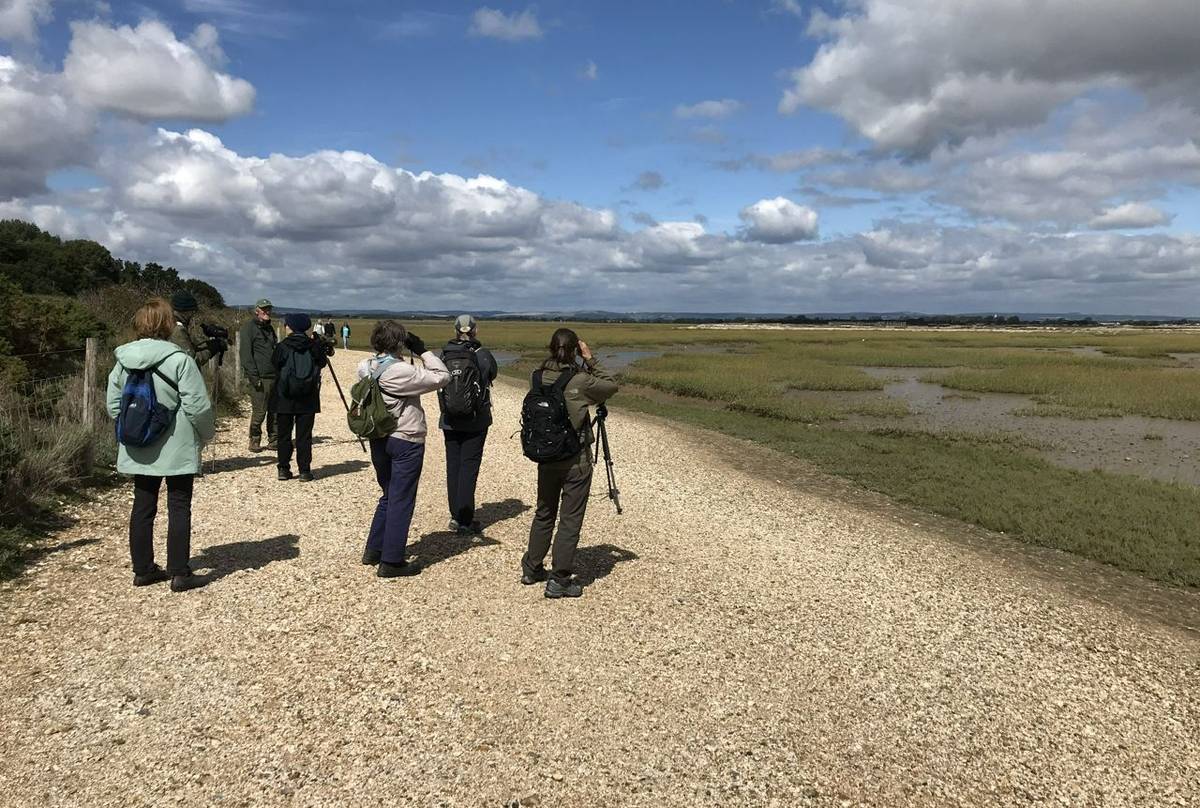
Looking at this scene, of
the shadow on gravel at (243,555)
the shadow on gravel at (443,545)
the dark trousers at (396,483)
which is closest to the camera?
the dark trousers at (396,483)

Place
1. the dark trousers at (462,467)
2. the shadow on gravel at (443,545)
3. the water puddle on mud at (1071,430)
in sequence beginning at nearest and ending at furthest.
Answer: the shadow on gravel at (443,545), the dark trousers at (462,467), the water puddle on mud at (1071,430)

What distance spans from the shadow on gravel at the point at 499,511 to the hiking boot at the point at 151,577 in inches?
124

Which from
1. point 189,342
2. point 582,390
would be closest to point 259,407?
point 189,342

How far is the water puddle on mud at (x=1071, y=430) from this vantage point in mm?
15047

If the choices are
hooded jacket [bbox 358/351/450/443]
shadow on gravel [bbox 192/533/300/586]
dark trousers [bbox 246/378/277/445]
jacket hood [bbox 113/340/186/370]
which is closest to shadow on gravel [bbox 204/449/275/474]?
dark trousers [bbox 246/378/277/445]

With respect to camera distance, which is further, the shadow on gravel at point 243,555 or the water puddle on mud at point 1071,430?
the water puddle on mud at point 1071,430

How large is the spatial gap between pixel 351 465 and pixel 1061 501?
36.7ft

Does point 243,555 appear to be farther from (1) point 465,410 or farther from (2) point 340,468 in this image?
(2) point 340,468

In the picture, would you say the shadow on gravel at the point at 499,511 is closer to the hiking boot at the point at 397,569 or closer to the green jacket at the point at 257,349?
the hiking boot at the point at 397,569

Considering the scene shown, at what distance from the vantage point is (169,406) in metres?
5.28

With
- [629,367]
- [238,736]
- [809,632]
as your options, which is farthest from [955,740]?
[629,367]

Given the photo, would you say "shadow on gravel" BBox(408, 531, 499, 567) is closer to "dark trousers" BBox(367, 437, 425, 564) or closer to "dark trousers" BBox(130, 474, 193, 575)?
"dark trousers" BBox(367, 437, 425, 564)

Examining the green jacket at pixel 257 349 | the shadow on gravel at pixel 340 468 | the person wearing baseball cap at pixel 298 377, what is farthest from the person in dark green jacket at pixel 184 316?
→ the shadow on gravel at pixel 340 468

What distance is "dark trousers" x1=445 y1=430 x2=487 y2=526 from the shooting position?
707 centimetres
